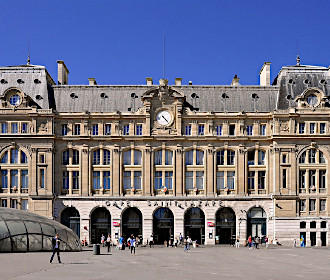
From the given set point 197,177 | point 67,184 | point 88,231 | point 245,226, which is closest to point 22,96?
point 67,184

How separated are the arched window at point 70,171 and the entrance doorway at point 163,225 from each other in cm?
1255

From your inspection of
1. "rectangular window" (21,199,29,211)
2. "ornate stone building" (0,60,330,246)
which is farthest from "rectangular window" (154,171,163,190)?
"rectangular window" (21,199,29,211)

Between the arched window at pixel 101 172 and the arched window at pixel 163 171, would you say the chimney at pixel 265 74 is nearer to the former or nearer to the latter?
the arched window at pixel 163 171

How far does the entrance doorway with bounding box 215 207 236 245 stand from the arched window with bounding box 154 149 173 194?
8265 mm

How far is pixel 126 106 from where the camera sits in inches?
3757

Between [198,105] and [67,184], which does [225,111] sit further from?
[67,184]

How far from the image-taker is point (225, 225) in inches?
3632

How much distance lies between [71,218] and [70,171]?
274 inches

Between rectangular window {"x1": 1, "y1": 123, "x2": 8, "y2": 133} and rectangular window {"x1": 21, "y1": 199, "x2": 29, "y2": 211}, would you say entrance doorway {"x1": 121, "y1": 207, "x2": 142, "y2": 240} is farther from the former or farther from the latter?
rectangular window {"x1": 1, "y1": 123, "x2": 8, "y2": 133}

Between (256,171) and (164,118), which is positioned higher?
(164,118)

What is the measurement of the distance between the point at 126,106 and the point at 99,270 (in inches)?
2053

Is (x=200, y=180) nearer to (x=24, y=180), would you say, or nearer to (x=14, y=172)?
(x=24, y=180)

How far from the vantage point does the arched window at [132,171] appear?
3642 inches

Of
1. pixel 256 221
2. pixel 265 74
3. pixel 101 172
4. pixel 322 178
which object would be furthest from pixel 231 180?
pixel 265 74
